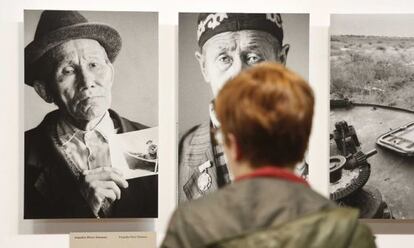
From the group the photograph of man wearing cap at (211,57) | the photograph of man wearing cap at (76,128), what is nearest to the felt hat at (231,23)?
the photograph of man wearing cap at (211,57)

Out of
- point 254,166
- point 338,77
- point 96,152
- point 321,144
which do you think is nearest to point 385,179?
point 321,144

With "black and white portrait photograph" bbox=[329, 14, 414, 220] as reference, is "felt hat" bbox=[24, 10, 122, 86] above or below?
above

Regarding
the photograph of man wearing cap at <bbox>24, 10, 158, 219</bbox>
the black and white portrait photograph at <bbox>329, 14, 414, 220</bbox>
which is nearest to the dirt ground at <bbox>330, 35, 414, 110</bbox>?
the black and white portrait photograph at <bbox>329, 14, 414, 220</bbox>

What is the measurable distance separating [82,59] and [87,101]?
0.45 ft

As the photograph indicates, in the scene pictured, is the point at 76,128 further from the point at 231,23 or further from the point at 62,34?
the point at 231,23

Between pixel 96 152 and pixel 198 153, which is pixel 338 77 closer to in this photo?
pixel 198 153

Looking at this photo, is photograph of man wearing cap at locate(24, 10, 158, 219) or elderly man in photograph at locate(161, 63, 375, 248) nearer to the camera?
elderly man in photograph at locate(161, 63, 375, 248)

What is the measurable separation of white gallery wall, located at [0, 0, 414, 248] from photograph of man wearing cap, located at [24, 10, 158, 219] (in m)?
0.06

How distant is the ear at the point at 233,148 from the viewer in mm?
1063

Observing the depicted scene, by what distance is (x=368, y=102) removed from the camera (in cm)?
212

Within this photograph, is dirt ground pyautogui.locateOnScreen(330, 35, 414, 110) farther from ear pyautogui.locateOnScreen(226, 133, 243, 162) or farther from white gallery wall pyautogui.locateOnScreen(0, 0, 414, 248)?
ear pyautogui.locateOnScreen(226, 133, 243, 162)

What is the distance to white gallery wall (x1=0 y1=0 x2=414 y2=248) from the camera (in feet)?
7.00

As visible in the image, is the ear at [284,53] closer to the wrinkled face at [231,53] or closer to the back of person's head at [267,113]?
the wrinkled face at [231,53]
